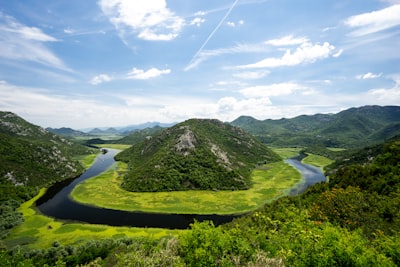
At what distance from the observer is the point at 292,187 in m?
122

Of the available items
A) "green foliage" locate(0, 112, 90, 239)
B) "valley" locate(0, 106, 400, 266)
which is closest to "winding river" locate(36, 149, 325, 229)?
"valley" locate(0, 106, 400, 266)

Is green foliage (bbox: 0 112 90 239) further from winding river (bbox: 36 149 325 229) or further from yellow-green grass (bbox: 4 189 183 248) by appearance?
winding river (bbox: 36 149 325 229)

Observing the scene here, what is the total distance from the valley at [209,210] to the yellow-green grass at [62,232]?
11.6 inches

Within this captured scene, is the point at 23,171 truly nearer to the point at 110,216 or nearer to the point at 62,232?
the point at 110,216

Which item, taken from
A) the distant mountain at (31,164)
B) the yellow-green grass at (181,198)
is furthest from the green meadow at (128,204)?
the distant mountain at (31,164)

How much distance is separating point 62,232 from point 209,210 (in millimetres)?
49380

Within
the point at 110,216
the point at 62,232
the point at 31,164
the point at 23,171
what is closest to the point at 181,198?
the point at 110,216

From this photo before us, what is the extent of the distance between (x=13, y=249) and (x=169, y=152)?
9601 centimetres

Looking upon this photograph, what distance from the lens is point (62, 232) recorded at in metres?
69.0

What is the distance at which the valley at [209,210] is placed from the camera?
2817 cm

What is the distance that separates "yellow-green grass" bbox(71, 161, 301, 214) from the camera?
91.7 meters

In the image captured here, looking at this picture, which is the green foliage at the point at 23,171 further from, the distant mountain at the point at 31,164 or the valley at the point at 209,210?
the valley at the point at 209,210

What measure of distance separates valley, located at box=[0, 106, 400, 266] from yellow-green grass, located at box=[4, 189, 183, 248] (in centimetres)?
30

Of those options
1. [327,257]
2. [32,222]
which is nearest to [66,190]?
[32,222]
